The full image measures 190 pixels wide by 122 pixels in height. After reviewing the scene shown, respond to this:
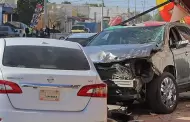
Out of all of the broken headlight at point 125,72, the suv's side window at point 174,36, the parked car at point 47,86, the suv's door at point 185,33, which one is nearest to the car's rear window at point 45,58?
the parked car at point 47,86

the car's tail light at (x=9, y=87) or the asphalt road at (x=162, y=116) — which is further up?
the car's tail light at (x=9, y=87)

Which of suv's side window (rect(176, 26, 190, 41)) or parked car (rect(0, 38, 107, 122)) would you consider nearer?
parked car (rect(0, 38, 107, 122))

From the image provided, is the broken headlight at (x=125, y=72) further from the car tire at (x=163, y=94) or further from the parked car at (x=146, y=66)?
the car tire at (x=163, y=94)

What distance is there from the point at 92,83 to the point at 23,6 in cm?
7514

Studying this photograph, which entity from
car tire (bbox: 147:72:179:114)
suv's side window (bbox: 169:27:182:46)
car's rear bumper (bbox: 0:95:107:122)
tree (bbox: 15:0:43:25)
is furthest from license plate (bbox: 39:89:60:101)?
tree (bbox: 15:0:43:25)

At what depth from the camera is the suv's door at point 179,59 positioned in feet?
31.2

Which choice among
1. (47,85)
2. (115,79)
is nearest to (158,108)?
(115,79)

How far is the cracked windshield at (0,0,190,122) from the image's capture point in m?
5.50

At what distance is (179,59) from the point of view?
31.5 feet

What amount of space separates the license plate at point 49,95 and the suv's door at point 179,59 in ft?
14.3

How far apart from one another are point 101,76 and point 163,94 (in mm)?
1241

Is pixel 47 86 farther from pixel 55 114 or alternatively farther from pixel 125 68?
pixel 125 68

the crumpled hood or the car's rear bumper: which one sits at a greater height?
the crumpled hood

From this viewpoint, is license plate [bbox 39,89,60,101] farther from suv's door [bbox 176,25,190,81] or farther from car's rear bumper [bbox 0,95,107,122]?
suv's door [bbox 176,25,190,81]
